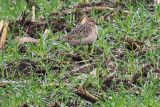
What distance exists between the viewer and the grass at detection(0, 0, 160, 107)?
581 cm

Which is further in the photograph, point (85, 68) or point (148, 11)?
point (148, 11)

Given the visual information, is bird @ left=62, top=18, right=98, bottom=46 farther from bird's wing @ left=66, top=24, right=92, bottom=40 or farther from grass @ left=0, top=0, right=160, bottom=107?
grass @ left=0, top=0, right=160, bottom=107

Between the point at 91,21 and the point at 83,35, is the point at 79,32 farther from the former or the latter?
the point at 91,21

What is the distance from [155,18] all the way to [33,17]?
103 inches

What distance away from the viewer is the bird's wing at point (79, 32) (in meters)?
7.55

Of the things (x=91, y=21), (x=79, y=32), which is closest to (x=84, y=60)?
(x=79, y=32)

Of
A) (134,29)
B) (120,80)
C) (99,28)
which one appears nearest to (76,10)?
(99,28)

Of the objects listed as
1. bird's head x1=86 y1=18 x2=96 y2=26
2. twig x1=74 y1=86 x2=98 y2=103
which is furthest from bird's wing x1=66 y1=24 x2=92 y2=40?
twig x1=74 y1=86 x2=98 y2=103

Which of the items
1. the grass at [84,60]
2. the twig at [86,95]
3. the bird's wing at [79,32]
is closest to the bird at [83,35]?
the bird's wing at [79,32]

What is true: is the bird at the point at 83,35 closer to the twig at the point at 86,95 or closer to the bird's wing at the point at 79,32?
the bird's wing at the point at 79,32

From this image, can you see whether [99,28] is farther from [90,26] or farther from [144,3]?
[144,3]

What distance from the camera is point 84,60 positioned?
6992 millimetres

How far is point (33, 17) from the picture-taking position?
8453mm

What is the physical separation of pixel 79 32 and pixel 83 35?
0.41 ft
